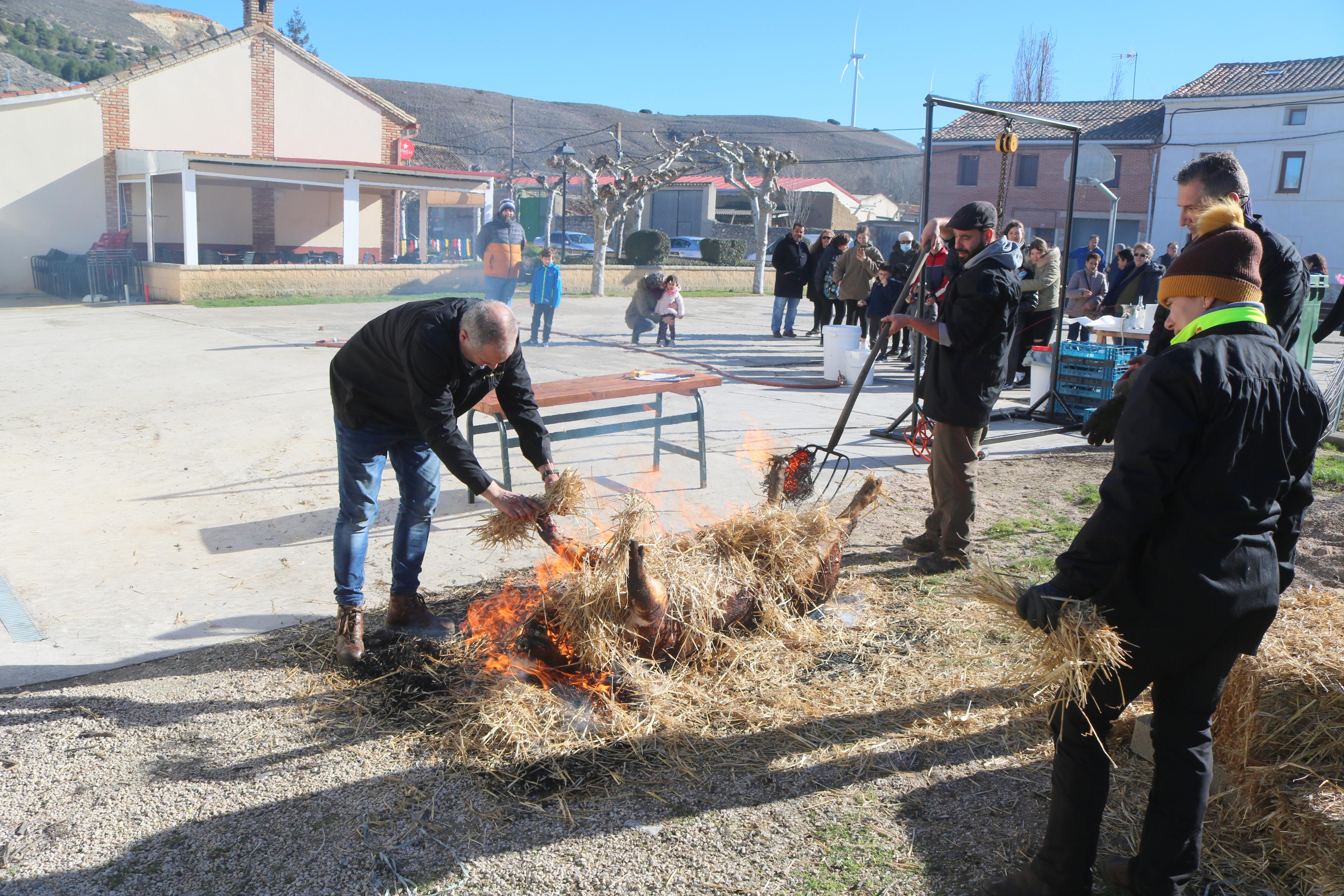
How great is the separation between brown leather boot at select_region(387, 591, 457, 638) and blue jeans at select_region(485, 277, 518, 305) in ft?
28.8

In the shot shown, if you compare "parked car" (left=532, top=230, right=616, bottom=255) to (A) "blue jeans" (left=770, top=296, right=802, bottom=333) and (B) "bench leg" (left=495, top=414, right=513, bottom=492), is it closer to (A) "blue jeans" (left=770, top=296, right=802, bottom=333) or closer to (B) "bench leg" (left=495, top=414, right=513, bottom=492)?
(A) "blue jeans" (left=770, top=296, right=802, bottom=333)

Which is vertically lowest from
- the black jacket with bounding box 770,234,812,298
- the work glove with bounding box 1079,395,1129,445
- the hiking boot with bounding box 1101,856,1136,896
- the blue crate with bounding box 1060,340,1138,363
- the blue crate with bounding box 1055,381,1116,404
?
the hiking boot with bounding box 1101,856,1136,896

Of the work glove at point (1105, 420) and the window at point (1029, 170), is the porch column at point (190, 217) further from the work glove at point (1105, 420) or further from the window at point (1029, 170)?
the window at point (1029, 170)

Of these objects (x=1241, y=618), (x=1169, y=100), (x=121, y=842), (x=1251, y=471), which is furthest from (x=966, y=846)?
(x=1169, y=100)

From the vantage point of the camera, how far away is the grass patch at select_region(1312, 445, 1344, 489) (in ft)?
24.0

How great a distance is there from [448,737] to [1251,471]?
8.82ft

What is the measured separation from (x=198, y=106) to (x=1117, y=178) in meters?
35.8

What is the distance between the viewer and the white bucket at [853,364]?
1014cm

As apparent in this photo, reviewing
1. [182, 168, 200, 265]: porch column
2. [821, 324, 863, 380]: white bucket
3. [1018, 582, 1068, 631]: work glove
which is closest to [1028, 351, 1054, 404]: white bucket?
[821, 324, 863, 380]: white bucket

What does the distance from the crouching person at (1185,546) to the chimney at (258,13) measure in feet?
99.4

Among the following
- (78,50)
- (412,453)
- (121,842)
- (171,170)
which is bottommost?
(121,842)

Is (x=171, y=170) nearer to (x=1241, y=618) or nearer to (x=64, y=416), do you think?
(x=64, y=416)

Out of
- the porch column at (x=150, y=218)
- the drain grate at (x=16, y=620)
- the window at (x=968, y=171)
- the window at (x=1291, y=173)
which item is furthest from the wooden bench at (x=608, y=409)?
the window at (x=968, y=171)

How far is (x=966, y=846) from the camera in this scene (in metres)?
2.89
